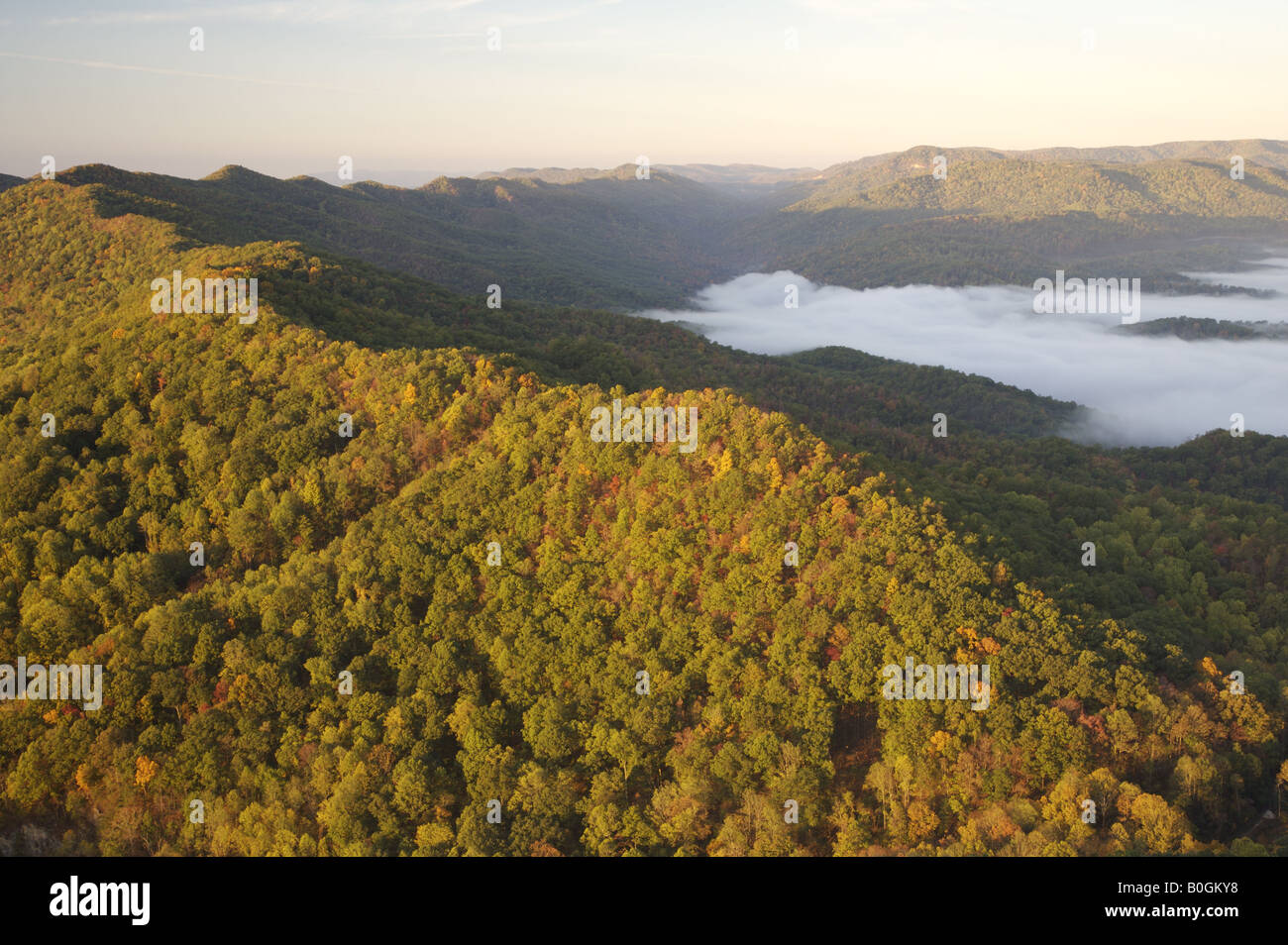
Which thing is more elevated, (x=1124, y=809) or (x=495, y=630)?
(x=495, y=630)

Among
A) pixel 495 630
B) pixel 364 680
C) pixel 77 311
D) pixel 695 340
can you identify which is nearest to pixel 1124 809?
pixel 495 630

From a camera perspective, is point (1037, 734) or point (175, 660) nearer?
point (1037, 734)

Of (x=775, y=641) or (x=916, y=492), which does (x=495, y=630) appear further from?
(x=916, y=492)

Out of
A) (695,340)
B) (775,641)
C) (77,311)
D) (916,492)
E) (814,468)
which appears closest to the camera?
(775,641)

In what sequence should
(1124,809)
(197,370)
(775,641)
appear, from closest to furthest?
(1124,809) → (775,641) → (197,370)

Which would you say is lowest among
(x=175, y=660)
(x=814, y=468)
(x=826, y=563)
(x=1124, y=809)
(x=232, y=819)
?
(x=232, y=819)

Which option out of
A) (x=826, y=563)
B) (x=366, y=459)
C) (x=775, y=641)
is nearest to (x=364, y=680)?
(x=366, y=459)
